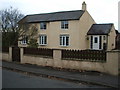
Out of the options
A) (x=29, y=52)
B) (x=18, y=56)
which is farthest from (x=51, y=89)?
(x=18, y=56)

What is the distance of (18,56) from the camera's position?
19.5m

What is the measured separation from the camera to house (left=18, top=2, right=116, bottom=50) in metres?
34.3

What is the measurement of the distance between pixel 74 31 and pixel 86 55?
20.6 m

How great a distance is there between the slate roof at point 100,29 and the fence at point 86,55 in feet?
71.3

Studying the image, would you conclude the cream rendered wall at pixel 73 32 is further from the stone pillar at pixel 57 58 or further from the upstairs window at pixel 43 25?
the stone pillar at pixel 57 58

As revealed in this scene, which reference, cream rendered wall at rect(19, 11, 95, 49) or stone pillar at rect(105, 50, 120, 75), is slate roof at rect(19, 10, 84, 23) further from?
stone pillar at rect(105, 50, 120, 75)

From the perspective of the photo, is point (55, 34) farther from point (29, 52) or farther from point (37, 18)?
point (29, 52)

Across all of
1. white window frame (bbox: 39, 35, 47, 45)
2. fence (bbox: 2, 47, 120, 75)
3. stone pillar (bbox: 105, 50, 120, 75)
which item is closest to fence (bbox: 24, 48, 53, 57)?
fence (bbox: 2, 47, 120, 75)

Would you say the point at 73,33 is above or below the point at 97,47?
above

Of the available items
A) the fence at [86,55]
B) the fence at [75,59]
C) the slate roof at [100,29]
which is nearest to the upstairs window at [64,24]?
the slate roof at [100,29]

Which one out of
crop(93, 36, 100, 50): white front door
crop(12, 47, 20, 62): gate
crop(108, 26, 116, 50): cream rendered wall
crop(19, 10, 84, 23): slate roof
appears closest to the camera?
crop(12, 47, 20, 62): gate

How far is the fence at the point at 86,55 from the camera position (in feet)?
42.9

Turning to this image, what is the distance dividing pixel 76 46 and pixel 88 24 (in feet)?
17.8

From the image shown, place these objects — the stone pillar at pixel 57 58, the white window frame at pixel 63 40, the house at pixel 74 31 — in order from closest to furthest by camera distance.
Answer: the stone pillar at pixel 57 58 → the house at pixel 74 31 → the white window frame at pixel 63 40
